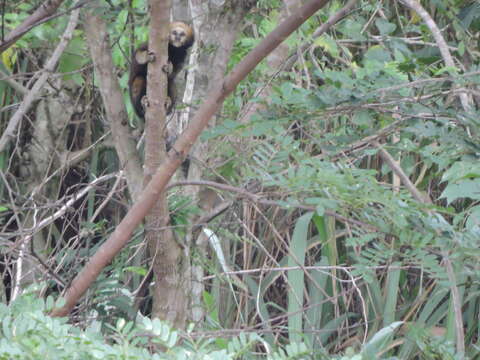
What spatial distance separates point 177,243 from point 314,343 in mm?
1387

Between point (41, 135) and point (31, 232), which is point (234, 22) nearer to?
point (31, 232)

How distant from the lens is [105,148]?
3.93 meters

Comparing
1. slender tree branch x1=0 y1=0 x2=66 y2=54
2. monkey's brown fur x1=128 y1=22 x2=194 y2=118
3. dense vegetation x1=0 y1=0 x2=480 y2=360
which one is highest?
slender tree branch x1=0 y1=0 x2=66 y2=54

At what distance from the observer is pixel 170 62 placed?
3.13 metres

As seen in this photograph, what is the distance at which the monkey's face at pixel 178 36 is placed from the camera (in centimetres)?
302

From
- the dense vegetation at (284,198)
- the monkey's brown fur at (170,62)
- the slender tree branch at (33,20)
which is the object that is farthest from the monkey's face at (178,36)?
the slender tree branch at (33,20)

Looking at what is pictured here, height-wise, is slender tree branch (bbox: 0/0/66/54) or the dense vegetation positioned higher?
slender tree branch (bbox: 0/0/66/54)

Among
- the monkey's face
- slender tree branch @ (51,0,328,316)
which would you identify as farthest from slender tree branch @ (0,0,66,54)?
the monkey's face

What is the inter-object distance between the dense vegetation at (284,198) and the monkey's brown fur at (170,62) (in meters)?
0.12

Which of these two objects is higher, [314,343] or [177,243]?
[177,243]

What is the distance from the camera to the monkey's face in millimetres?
3021

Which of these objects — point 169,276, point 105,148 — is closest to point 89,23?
point 169,276

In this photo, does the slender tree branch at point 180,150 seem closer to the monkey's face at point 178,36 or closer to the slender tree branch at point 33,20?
the slender tree branch at point 33,20

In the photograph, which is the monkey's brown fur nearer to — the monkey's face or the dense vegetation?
the monkey's face
